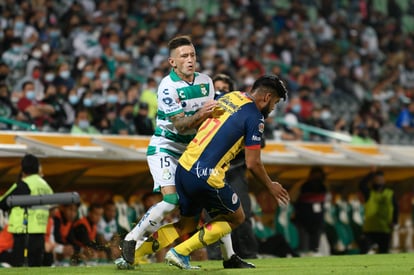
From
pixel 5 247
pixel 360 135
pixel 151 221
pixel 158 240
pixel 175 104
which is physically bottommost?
pixel 5 247

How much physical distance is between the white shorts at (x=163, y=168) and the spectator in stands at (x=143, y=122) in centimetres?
783

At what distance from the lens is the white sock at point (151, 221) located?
Result: 1012 centimetres

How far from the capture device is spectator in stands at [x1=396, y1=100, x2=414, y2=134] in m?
25.0

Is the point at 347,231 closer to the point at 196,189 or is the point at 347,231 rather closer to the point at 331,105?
the point at 331,105

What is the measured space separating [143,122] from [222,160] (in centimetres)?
885

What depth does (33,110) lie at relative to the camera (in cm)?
1706

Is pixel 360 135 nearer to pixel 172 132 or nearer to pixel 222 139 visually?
pixel 172 132

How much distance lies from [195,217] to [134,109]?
29.5 ft

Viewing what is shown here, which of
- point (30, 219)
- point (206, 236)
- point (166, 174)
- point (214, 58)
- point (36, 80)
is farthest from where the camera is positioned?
point (214, 58)

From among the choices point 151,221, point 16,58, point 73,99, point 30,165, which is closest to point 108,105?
point 73,99

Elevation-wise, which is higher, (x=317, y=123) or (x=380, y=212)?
(x=317, y=123)

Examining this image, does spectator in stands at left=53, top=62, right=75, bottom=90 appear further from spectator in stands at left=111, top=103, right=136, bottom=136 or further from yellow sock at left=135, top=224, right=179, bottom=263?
yellow sock at left=135, top=224, right=179, bottom=263

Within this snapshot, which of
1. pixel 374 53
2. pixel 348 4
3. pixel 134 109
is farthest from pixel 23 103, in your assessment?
pixel 348 4

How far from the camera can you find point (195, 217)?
33.9 feet
